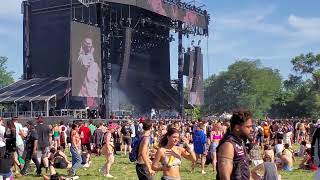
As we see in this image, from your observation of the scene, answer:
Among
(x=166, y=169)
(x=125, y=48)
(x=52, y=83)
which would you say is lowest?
(x=166, y=169)

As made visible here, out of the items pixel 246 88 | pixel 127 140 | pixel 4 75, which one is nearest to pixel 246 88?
pixel 246 88

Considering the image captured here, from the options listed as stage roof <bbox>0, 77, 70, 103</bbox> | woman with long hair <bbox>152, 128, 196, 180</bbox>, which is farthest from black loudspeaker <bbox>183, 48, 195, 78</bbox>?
woman with long hair <bbox>152, 128, 196, 180</bbox>

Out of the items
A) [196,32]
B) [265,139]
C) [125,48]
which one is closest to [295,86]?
[196,32]

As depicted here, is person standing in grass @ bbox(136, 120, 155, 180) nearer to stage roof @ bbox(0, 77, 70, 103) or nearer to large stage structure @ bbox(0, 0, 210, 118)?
large stage structure @ bbox(0, 0, 210, 118)

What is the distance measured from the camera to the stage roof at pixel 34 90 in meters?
39.7

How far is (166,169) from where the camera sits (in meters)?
6.36

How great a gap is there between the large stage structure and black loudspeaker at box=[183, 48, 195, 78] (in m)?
0.54

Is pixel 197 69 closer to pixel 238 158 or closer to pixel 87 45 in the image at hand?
Result: pixel 87 45

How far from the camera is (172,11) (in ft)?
154

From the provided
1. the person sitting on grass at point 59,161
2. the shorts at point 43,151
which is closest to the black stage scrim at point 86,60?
the person sitting on grass at point 59,161

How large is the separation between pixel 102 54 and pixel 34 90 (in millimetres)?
6031

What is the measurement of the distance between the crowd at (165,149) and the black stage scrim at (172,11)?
17.5 metres

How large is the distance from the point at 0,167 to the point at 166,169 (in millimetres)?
4440

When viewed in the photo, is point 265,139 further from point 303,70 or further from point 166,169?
point 303,70
